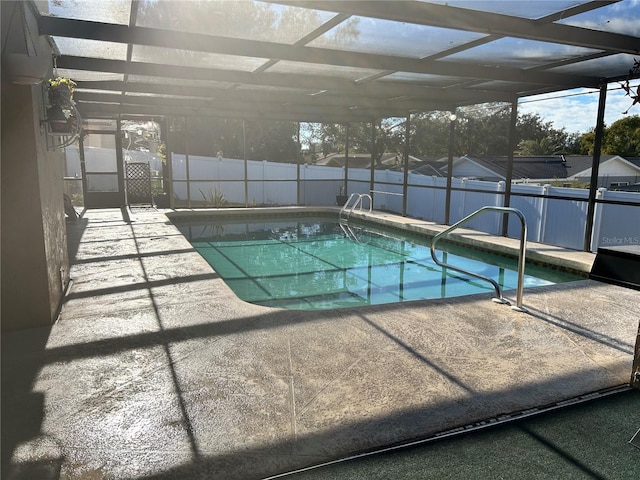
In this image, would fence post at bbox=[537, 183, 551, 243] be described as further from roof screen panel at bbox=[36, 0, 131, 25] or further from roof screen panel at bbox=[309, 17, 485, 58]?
roof screen panel at bbox=[36, 0, 131, 25]

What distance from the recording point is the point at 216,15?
403 cm

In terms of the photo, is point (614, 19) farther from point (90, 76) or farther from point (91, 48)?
point (90, 76)

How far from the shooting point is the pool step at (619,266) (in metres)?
2.04

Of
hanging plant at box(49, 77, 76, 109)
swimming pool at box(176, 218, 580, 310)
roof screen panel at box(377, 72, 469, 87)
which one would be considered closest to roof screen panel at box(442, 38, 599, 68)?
roof screen panel at box(377, 72, 469, 87)

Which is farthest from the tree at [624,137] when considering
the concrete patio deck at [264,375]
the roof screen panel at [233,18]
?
the roof screen panel at [233,18]

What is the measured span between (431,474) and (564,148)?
30587mm

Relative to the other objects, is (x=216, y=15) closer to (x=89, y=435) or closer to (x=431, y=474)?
(x=89, y=435)

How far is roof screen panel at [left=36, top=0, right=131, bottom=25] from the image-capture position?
3.71m

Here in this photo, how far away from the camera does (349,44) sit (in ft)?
15.9

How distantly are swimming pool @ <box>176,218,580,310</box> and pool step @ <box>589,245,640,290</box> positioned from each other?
333 centimetres

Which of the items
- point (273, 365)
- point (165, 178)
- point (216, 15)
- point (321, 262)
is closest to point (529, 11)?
point (216, 15)

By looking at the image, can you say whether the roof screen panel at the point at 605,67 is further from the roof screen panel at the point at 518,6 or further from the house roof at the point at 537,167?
the house roof at the point at 537,167

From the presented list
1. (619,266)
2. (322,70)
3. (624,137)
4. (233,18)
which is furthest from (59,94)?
(624,137)

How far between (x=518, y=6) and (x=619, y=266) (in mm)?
2500
